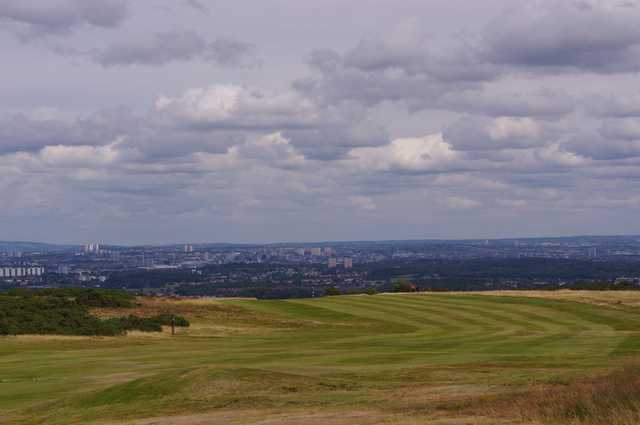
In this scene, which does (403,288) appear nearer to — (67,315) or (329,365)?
(67,315)

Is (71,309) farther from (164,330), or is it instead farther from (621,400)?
(621,400)

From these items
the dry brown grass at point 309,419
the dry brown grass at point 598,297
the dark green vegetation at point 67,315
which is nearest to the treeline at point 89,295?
the dark green vegetation at point 67,315

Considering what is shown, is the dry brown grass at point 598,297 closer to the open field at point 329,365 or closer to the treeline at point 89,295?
the open field at point 329,365

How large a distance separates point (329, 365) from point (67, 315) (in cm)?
3220

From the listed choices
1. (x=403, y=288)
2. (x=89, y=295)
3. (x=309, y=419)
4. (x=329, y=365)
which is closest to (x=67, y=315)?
(x=89, y=295)

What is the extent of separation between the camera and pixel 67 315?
62.0 m

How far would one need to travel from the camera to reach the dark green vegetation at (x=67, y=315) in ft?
187

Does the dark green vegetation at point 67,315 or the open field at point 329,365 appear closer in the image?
the open field at point 329,365

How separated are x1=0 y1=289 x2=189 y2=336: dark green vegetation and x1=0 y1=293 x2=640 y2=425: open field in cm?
201

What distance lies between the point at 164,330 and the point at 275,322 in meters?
8.58

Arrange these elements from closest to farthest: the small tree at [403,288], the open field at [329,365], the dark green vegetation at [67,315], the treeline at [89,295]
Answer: the open field at [329,365] → the dark green vegetation at [67,315] → the treeline at [89,295] → the small tree at [403,288]

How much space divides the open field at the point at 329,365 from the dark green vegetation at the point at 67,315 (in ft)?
6.58

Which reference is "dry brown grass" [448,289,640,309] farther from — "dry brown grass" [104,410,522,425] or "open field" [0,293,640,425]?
"dry brown grass" [104,410,522,425]

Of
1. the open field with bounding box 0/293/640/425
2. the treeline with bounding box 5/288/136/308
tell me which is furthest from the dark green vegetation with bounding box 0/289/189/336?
the open field with bounding box 0/293/640/425
